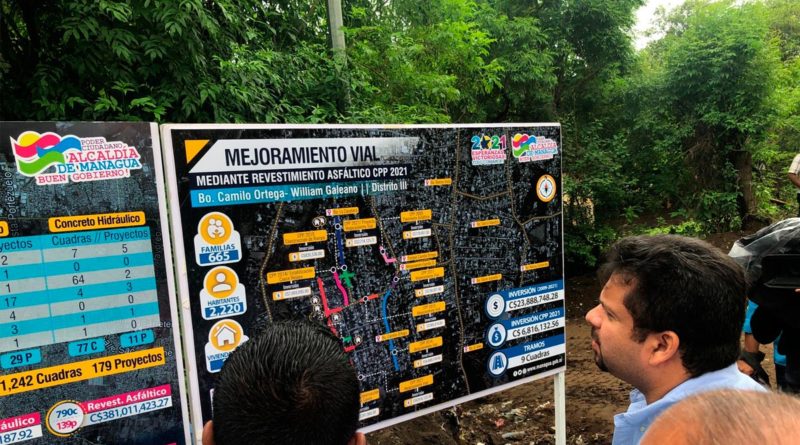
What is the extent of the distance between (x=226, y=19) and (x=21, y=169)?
316cm

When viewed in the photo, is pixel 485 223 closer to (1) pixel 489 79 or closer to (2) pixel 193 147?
(2) pixel 193 147

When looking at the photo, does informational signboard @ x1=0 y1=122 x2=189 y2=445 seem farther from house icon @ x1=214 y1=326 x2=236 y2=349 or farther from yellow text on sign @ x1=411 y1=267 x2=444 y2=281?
yellow text on sign @ x1=411 y1=267 x2=444 y2=281

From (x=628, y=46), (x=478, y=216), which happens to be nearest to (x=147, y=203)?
(x=478, y=216)

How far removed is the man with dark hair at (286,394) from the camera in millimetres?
944

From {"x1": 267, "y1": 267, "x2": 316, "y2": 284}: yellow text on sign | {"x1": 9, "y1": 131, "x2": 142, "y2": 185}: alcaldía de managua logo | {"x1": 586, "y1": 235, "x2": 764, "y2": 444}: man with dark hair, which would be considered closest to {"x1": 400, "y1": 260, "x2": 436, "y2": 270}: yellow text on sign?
{"x1": 267, "y1": 267, "x2": 316, "y2": 284}: yellow text on sign

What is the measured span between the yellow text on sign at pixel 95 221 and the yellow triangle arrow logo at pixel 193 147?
10.6 inches

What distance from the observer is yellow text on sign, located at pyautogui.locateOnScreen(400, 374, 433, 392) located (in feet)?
8.31

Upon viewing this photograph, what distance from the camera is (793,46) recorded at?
16.7m

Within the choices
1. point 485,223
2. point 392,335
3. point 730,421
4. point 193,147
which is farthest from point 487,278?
point 730,421

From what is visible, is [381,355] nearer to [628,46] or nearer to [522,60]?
[522,60]

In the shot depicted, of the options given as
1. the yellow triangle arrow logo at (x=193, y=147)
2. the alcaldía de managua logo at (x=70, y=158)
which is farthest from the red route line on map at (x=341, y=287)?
the alcaldía de managua logo at (x=70, y=158)

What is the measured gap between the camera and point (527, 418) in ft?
16.5

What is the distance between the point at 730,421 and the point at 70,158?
198 cm

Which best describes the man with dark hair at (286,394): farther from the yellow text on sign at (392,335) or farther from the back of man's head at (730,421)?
the yellow text on sign at (392,335)
